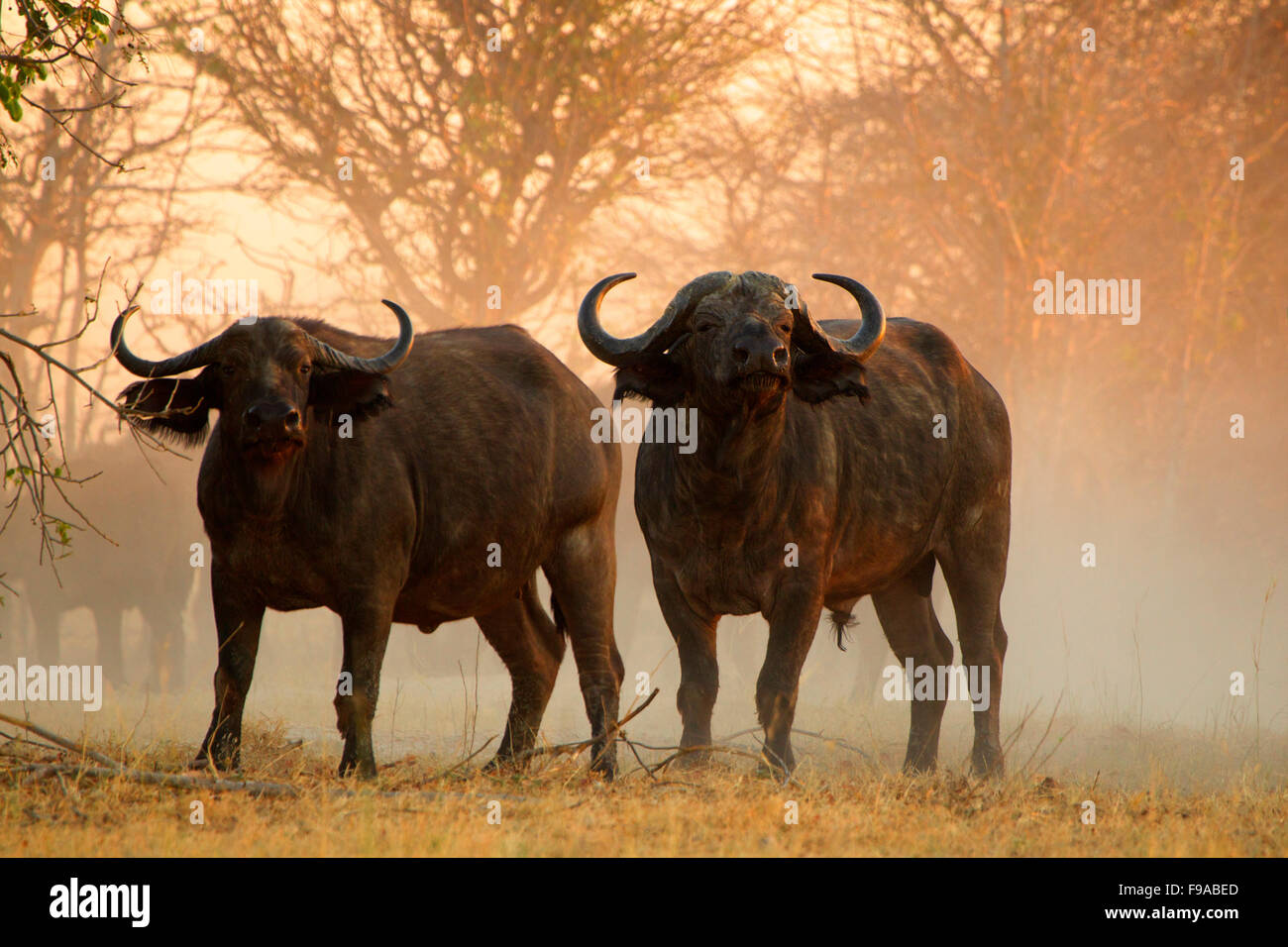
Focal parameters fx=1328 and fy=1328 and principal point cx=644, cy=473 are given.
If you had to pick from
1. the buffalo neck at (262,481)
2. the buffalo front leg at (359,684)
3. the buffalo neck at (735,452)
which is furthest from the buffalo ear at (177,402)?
the buffalo neck at (735,452)

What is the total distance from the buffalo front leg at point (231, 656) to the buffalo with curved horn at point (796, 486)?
2168 mm

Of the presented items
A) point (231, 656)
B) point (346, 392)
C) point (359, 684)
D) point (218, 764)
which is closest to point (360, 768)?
point (359, 684)

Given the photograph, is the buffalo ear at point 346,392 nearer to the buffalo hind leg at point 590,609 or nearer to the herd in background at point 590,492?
the herd in background at point 590,492

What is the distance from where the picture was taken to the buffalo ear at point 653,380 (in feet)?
22.9

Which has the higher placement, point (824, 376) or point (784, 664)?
point (824, 376)

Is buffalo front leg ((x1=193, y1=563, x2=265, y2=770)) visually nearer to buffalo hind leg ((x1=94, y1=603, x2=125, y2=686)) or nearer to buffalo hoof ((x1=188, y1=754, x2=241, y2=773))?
buffalo hoof ((x1=188, y1=754, x2=241, y2=773))

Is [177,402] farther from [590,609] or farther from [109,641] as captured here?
[109,641]

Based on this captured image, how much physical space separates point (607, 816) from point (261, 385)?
2.52m

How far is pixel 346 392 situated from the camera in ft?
21.7

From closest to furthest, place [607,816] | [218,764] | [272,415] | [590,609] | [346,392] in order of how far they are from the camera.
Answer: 1. [607,816]
2. [272,415]
3. [218,764]
4. [346,392]
5. [590,609]

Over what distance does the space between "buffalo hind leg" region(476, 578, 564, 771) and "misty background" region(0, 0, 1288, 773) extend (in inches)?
219

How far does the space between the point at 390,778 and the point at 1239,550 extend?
19.4m
